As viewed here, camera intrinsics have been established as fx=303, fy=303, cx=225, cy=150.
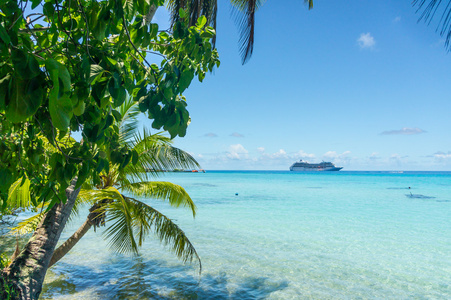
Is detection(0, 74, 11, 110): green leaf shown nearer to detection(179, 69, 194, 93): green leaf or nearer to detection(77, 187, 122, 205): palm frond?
detection(179, 69, 194, 93): green leaf

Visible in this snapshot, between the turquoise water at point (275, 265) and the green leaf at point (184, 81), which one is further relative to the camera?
the turquoise water at point (275, 265)

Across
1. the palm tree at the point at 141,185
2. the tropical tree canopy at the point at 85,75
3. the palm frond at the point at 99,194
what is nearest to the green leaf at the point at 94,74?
the tropical tree canopy at the point at 85,75

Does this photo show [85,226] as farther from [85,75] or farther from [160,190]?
[85,75]

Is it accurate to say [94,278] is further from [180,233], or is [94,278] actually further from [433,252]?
[433,252]

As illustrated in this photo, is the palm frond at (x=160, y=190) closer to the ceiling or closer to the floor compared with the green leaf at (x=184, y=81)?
closer to the floor

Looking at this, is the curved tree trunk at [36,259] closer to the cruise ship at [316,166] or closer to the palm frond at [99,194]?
the palm frond at [99,194]

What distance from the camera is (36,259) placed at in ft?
11.1

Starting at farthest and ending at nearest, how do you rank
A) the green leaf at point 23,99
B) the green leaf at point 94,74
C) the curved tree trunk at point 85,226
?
the curved tree trunk at point 85,226 → the green leaf at point 94,74 → the green leaf at point 23,99

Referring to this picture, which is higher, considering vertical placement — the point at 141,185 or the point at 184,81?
the point at 184,81

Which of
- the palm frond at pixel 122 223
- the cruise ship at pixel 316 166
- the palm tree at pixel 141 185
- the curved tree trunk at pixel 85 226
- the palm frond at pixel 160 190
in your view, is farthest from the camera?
the cruise ship at pixel 316 166

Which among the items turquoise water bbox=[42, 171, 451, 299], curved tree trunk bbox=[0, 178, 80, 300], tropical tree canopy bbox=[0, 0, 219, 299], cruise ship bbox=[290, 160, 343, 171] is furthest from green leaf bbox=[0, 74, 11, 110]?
cruise ship bbox=[290, 160, 343, 171]

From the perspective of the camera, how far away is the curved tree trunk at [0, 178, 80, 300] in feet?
10.4

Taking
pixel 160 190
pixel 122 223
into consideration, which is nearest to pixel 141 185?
pixel 160 190

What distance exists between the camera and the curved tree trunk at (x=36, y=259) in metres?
→ 3.17
